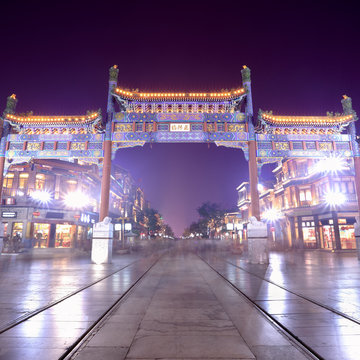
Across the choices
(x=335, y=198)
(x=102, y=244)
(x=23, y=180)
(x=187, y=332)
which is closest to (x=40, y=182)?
(x=23, y=180)

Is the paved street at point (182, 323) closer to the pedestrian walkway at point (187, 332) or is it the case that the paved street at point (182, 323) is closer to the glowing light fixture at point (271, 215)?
the pedestrian walkway at point (187, 332)

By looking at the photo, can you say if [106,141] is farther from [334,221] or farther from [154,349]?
[334,221]

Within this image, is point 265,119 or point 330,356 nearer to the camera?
point 330,356

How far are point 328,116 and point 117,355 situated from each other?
20721mm

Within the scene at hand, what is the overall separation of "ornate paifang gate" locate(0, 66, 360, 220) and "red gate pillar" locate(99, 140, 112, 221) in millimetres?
70

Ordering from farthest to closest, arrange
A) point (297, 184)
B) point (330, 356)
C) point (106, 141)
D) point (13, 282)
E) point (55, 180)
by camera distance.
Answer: point (297, 184) → point (55, 180) → point (106, 141) → point (13, 282) → point (330, 356)

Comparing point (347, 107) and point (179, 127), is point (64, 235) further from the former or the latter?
point (347, 107)

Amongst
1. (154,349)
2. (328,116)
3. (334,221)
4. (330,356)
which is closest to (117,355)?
(154,349)

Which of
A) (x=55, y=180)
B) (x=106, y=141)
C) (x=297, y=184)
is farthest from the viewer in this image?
(x=297, y=184)

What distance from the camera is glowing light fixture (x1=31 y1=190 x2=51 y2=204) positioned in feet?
106

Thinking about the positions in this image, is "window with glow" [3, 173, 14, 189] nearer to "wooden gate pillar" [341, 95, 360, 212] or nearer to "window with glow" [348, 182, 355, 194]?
"wooden gate pillar" [341, 95, 360, 212]

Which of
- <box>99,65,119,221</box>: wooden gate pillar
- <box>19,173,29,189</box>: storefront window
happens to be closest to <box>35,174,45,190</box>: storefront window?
<box>19,173,29,189</box>: storefront window

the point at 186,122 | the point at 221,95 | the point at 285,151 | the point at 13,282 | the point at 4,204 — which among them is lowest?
the point at 13,282

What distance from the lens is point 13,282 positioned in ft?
30.3
